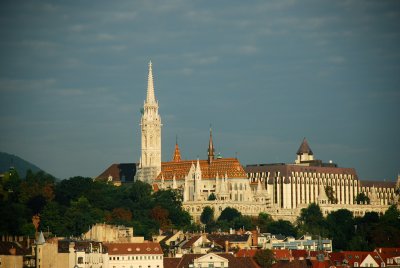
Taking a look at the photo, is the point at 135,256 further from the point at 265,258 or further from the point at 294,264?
the point at 294,264

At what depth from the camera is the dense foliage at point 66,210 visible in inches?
6668

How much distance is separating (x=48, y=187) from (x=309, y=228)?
110 feet

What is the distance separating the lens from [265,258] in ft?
463

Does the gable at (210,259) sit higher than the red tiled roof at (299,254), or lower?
lower

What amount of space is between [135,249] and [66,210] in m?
33.8

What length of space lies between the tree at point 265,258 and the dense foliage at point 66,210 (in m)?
29.8

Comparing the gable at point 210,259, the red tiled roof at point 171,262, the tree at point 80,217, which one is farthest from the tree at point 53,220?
the gable at point 210,259

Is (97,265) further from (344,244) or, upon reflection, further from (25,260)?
(344,244)

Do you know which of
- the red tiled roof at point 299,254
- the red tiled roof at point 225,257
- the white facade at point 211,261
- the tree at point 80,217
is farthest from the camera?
the tree at point 80,217

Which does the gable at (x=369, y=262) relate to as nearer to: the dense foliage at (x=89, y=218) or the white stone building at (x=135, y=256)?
Answer: the white stone building at (x=135, y=256)

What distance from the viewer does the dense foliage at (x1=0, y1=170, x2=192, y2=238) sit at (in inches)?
6668

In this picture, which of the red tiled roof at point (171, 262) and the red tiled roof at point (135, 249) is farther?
the red tiled roof at point (135, 249)

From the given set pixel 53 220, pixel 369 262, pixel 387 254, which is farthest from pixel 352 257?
pixel 53 220

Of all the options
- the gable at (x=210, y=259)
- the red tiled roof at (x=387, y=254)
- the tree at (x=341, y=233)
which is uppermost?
the tree at (x=341, y=233)
